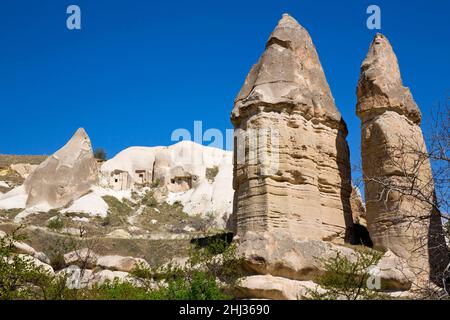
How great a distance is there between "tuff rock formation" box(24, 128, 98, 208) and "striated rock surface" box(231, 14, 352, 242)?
70.5 ft

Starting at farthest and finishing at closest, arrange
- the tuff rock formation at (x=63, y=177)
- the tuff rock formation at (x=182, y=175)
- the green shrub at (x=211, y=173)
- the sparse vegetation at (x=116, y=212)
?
the green shrub at (x=211, y=173)
the tuff rock formation at (x=182, y=175)
the tuff rock formation at (x=63, y=177)
the sparse vegetation at (x=116, y=212)

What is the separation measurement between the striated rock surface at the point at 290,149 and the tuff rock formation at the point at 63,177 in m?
21.5

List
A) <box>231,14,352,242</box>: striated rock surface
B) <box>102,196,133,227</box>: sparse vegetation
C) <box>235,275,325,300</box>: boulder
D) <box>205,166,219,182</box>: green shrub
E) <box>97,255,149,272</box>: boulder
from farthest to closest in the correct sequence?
<box>205,166,219,182</box>: green shrub
<box>102,196,133,227</box>: sparse vegetation
<box>97,255,149,272</box>: boulder
<box>231,14,352,242</box>: striated rock surface
<box>235,275,325,300</box>: boulder

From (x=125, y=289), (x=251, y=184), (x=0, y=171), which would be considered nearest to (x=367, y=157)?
(x=251, y=184)

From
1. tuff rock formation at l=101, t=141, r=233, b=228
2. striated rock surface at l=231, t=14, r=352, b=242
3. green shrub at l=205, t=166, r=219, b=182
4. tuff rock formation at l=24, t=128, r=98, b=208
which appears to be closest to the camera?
striated rock surface at l=231, t=14, r=352, b=242

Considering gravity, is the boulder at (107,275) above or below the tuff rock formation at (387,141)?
below

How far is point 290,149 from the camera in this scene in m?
16.1

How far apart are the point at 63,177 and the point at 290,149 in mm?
23956

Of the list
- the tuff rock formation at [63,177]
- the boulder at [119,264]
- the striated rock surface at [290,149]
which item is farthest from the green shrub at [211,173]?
the boulder at [119,264]

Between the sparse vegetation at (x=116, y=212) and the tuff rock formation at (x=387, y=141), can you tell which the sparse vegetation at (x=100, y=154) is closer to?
the sparse vegetation at (x=116, y=212)

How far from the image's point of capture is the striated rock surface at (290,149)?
15.3m

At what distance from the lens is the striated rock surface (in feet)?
50.1

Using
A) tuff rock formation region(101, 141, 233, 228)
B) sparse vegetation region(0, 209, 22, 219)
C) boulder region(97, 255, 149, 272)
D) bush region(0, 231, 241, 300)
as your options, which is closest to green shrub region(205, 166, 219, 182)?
tuff rock formation region(101, 141, 233, 228)

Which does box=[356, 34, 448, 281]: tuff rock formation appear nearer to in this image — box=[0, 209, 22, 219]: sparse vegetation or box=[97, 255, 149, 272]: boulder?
box=[97, 255, 149, 272]: boulder
